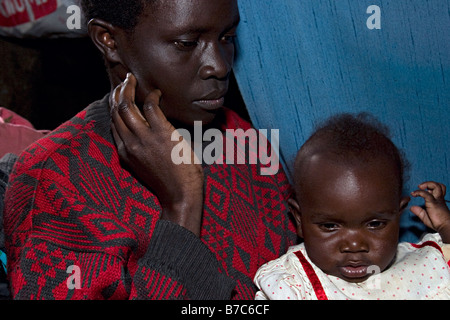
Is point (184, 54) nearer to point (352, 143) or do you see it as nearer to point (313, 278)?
point (352, 143)

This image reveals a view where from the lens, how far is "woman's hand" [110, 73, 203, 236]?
1343 millimetres

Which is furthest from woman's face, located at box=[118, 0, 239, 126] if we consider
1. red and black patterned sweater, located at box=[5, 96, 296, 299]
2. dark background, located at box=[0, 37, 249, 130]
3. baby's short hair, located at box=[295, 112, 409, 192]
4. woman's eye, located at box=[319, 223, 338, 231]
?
dark background, located at box=[0, 37, 249, 130]

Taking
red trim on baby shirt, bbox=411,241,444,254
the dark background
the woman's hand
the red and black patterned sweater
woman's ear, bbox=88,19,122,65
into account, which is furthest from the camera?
the dark background

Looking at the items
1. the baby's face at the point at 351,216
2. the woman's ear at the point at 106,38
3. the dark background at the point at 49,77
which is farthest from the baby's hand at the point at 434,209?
the dark background at the point at 49,77

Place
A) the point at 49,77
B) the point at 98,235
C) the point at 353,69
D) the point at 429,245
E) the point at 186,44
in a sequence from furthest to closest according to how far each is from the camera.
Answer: the point at 49,77 < the point at 353,69 < the point at 429,245 < the point at 186,44 < the point at 98,235

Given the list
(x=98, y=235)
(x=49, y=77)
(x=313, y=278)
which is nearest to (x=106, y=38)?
(x=98, y=235)

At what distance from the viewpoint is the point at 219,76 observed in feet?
4.64

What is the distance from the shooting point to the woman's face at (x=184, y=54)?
135 cm

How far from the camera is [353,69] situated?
175 centimetres

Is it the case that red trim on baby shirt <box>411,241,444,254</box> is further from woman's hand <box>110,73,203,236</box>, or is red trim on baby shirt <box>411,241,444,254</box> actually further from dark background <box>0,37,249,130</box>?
dark background <box>0,37,249,130</box>

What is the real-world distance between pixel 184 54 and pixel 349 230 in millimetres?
595

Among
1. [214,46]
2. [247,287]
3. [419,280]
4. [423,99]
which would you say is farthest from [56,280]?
[423,99]
